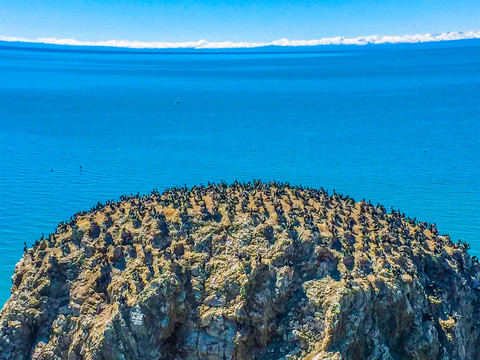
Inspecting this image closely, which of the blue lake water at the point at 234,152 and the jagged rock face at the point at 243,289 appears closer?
the jagged rock face at the point at 243,289

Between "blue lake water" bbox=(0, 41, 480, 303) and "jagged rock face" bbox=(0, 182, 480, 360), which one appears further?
"blue lake water" bbox=(0, 41, 480, 303)

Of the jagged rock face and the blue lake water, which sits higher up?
the blue lake water

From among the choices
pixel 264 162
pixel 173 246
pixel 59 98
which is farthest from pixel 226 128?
pixel 173 246

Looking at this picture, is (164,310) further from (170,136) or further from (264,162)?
(170,136)

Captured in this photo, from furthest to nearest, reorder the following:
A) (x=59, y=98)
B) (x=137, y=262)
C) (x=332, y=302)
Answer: (x=59, y=98), (x=137, y=262), (x=332, y=302)

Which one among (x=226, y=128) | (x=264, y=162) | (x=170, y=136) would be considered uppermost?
(x=226, y=128)

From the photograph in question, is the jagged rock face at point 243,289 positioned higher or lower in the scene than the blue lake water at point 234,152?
lower

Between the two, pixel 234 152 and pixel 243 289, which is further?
pixel 234 152

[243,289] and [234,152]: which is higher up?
[234,152]
